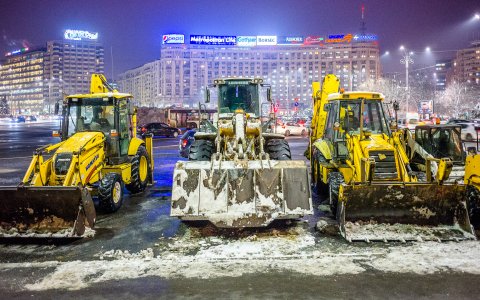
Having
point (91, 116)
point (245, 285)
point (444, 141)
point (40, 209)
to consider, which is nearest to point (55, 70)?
point (91, 116)

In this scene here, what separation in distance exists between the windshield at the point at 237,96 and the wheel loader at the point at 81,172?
8.56 feet

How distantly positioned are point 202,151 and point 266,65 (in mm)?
167477

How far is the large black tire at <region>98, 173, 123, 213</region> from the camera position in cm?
880

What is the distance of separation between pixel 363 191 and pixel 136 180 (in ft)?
21.4

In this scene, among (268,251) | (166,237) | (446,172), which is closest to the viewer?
(268,251)

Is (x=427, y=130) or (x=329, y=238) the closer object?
(x=329, y=238)

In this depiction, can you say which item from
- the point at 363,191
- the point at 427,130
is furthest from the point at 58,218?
the point at 427,130

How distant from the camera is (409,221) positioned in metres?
6.91

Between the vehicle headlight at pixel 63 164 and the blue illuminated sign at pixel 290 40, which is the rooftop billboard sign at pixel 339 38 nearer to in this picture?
the blue illuminated sign at pixel 290 40

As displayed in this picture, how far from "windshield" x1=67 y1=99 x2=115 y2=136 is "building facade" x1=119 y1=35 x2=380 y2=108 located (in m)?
152

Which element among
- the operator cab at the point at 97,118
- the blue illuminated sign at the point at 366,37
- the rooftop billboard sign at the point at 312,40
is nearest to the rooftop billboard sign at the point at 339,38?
the rooftop billboard sign at the point at 312,40

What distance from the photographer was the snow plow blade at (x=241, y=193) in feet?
22.7

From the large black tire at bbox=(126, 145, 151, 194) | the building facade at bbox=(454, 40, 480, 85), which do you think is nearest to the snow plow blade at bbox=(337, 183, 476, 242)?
the large black tire at bbox=(126, 145, 151, 194)

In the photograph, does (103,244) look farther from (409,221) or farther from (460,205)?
(460,205)
